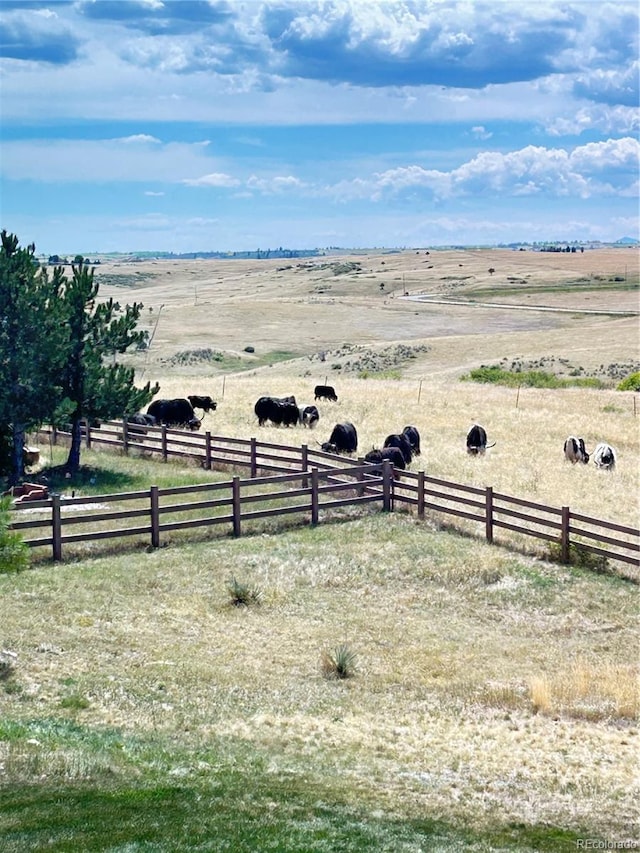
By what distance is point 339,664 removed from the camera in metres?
12.2

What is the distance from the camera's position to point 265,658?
12.7 meters

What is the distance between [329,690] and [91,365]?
14.5 metres

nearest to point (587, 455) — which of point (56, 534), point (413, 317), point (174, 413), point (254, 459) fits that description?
point (254, 459)

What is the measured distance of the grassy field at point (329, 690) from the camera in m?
7.96

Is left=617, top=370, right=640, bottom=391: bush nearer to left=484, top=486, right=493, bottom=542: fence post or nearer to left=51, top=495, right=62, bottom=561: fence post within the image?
left=484, top=486, right=493, bottom=542: fence post

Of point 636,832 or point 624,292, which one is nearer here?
point 636,832

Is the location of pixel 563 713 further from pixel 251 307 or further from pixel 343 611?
pixel 251 307

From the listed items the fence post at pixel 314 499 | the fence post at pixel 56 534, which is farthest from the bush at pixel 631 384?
the fence post at pixel 56 534

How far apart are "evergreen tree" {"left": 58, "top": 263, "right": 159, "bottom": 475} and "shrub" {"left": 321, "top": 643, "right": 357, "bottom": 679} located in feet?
42.8

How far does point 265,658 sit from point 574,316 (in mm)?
82441

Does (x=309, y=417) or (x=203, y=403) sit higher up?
(x=203, y=403)

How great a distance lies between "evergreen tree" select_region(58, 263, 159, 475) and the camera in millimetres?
23969

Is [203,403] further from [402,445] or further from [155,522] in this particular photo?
[155,522]

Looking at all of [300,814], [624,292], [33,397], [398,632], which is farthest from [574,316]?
[300,814]
